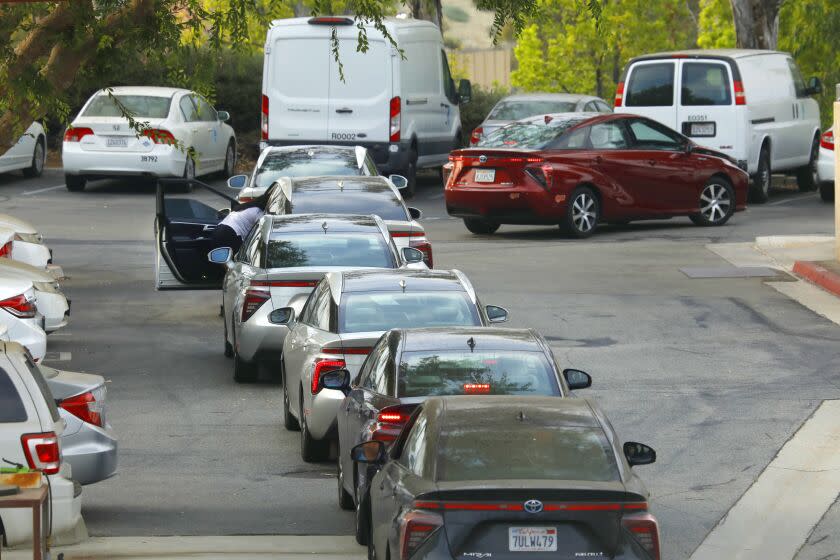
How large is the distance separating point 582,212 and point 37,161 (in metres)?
13.3

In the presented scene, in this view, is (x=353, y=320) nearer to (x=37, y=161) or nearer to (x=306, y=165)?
(x=306, y=165)

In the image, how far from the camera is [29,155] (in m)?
32.2

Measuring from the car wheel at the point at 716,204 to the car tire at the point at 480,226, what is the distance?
3165mm

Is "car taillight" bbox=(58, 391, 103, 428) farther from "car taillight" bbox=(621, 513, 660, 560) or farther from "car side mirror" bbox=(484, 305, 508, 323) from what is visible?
"car taillight" bbox=(621, 513, 660, 560)

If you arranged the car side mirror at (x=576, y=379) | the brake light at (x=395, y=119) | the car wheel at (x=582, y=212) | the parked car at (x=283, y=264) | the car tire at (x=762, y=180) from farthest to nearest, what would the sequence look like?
the car tire at (x=762, y=180), the brake light at (x=395, y=119), the car wheel at (x=582, y=212), the parked car at (x=283, y=264), the car side mirror at (x=576, y=379)

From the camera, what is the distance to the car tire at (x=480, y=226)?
2495cm

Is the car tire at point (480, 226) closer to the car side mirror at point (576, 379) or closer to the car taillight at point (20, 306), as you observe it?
the car taillight at point (20, 306)

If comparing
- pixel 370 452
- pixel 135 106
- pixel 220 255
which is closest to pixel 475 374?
pixel 370 452

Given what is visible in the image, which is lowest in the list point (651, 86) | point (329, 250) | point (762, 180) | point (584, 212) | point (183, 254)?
point (762, 180)

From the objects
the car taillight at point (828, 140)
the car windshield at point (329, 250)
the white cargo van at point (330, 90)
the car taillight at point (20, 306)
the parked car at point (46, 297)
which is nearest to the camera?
the car taillight at point (20, 306)

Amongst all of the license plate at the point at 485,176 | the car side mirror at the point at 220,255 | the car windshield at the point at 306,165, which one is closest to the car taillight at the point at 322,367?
the car side mirror at the point at 220,255

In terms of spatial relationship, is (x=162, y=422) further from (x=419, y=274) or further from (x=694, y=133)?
(x=694, y=133)

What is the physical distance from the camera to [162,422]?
1303 cm

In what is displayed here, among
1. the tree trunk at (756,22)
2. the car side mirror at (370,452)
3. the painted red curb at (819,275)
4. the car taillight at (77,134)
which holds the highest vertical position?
the tree trunk at (756,22)
